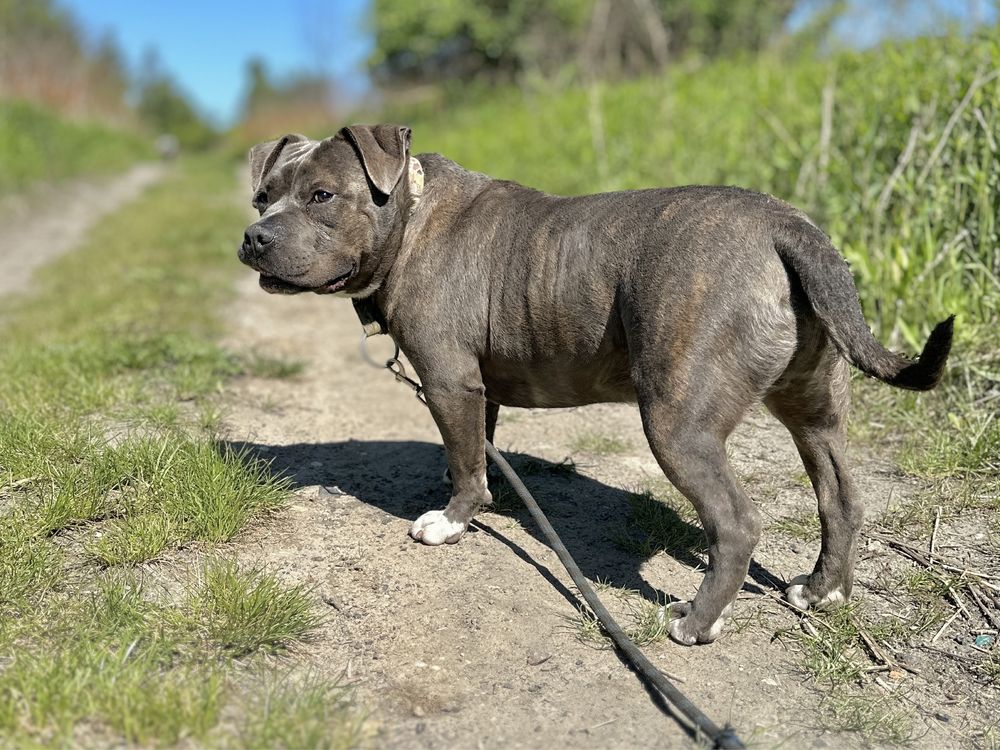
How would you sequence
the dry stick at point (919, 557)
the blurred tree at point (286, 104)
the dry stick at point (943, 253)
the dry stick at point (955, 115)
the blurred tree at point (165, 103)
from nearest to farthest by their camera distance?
the dry stick at point (919, 557) → the dry stick at point (943, 253) → the dry stick at point (955, 115) → the blurred tree at point (286, 104) → the blurred tree at point (165, 103)

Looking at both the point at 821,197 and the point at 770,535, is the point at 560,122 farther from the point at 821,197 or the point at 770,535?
the point at 770,535

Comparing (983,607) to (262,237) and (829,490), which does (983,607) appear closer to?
(829,490)

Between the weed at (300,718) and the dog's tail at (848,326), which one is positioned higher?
the dog's tail at (848,326)

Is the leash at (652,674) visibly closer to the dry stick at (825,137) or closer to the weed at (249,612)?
the weed at (249,612)

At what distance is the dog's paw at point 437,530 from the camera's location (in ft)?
12.2

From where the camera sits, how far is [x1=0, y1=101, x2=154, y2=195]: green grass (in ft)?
55.6

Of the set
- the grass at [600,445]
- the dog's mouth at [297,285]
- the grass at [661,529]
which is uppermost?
the dog's mouth at [297,285]

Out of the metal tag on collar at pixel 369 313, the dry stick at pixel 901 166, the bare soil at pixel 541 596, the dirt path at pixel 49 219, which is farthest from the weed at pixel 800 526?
the dirt path at pixel 49 219

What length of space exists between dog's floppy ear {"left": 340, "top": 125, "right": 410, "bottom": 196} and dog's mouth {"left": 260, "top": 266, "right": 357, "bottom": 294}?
393 mm

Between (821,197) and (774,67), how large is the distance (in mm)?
4247

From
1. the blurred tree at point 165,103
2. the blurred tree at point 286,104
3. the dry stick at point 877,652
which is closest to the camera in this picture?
the dry stick at point 877,652

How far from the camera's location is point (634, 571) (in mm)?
3611

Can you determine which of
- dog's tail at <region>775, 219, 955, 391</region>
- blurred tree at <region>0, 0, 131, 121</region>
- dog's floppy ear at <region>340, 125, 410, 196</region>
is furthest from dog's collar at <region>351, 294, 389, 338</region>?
blurred tree at <region>0, 0, 131, 121</region>

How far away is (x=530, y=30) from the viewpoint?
765 inches
